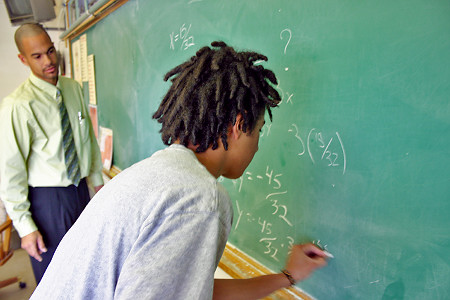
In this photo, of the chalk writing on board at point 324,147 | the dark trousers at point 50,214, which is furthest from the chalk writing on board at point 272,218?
the dark trousers at point 50,214

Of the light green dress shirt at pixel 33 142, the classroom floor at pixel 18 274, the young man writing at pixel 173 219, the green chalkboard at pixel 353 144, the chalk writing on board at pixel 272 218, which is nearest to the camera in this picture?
the young man writing at pixel 173 219

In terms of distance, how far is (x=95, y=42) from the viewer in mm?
2693

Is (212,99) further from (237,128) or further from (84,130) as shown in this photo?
(84,130)

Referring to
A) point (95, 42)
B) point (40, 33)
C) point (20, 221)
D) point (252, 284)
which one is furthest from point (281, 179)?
point (95, 42)

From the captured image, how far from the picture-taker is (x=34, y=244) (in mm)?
1345

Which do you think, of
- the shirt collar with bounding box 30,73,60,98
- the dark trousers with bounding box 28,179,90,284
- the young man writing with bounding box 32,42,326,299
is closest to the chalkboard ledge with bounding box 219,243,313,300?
the young man writing with bounding box 32,42,326,299

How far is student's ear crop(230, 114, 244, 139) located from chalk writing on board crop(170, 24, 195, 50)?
838 millimetres

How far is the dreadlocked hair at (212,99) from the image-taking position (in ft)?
2.15

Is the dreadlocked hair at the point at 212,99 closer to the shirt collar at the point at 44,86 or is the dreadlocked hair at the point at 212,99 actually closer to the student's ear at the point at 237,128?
the student's ear at the point at 237,128

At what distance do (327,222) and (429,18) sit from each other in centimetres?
58

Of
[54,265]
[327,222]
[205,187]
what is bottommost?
[327,222]

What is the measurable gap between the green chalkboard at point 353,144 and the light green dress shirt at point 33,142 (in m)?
0.88

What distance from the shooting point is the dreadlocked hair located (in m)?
0.66

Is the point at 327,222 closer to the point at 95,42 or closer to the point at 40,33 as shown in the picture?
the point at 40,33
